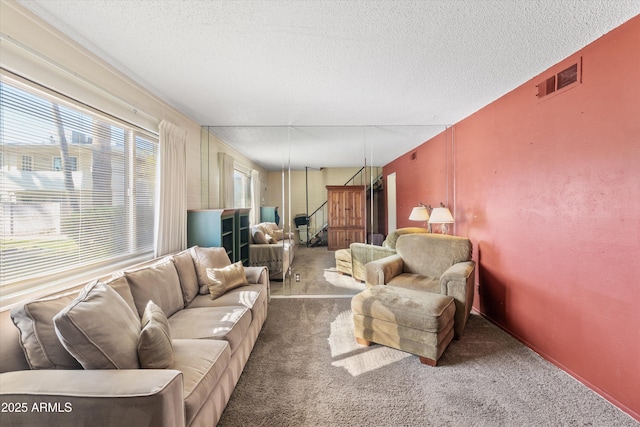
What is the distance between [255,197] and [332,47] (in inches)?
125

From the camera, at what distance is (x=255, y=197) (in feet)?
15.2

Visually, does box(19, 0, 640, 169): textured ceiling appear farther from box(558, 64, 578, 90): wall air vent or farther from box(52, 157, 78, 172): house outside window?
box(52, 157, 78, 172): house outside window

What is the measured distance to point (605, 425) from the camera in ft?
5.06

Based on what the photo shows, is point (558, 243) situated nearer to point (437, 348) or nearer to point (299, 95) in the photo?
point (437, 348)

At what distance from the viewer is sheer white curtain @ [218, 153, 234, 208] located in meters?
4.14

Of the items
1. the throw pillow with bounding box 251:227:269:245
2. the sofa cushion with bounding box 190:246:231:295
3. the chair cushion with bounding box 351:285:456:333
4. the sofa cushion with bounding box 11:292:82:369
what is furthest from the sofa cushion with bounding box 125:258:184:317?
the throw pillow with bounding box 251:227:269:245

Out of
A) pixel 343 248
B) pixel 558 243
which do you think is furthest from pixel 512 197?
pixel 343 248

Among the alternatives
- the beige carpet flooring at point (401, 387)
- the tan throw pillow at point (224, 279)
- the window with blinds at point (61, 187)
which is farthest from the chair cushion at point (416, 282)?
the window with blinds at point (61, 187)

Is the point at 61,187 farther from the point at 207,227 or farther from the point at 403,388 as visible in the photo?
the point at 403,388

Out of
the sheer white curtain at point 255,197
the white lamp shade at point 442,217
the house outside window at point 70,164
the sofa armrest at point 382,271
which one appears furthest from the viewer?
the sheer white curtain at point 255,197

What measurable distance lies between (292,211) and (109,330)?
9.90 ft

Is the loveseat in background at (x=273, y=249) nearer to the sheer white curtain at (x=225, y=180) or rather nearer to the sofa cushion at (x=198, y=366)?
the sheer white curtain at (x=225, y=180)

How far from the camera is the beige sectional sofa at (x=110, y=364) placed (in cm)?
100

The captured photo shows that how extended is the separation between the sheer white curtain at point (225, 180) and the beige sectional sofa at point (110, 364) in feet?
7.69
